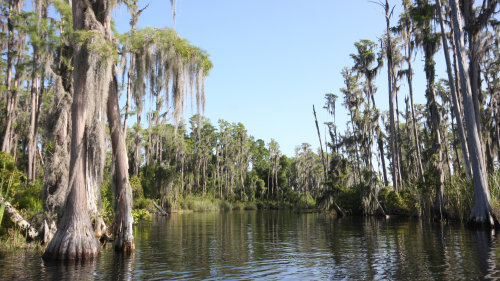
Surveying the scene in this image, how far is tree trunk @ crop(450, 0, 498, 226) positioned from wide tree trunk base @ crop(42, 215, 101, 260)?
50.5 ft

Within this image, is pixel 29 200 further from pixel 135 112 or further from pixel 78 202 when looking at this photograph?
pixel 135 112

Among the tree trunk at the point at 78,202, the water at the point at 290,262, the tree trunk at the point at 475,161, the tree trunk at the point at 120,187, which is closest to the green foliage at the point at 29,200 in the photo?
the water at the point at 290,262

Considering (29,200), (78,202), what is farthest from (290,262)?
(29,200)

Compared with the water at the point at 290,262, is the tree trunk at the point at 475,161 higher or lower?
higher

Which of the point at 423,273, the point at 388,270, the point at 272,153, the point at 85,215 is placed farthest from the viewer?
the point at 272,153

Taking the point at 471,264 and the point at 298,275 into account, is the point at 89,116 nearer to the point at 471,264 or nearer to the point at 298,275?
the point at 298,275

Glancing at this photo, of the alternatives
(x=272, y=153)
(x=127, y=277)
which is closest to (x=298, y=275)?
(x=127, y=277)

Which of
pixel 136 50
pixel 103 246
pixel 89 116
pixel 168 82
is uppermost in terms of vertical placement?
pixel 136 50

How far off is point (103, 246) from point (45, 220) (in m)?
2.12

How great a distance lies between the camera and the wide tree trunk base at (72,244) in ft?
30.2

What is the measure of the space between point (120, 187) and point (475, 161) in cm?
1521

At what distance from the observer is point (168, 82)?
11555 millimetres

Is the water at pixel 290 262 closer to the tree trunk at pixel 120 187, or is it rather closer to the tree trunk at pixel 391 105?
the tree trunk at pixel 120 187

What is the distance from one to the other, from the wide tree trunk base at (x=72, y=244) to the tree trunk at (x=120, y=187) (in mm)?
1304
